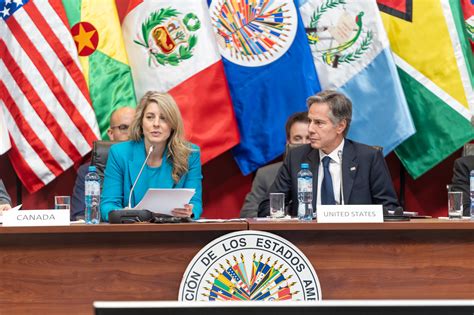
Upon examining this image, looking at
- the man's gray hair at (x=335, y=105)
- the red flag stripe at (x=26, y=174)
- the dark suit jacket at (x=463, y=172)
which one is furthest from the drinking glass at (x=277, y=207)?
the red flag stripe at (x=26, y=174)

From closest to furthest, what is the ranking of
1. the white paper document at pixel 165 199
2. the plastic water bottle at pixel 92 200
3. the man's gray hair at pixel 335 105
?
the white paper document at pixel 165 199 → the plastic water bottle at pixel 92 200 → the man's gray hair at pixel 335 105

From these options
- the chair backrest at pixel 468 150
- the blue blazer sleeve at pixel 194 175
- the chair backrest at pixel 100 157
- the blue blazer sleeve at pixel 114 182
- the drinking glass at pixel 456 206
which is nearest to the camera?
the drinking glass at pixel 456 206

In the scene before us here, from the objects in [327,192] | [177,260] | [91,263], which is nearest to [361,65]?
[327,192]

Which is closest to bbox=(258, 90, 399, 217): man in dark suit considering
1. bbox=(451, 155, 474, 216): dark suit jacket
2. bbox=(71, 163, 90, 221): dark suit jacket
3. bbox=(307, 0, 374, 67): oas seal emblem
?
bbox=(451, 155, 474, 216): dark suit jacket

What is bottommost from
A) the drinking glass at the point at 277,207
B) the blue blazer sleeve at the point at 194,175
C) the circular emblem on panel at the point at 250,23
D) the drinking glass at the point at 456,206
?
the drinking glass at the point at 456,206

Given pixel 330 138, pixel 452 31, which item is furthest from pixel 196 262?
pixel 452 31

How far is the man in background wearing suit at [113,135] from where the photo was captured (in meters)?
4.59

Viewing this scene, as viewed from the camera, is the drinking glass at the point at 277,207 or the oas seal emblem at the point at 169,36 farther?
the oas seal emblem at the point at 169,36

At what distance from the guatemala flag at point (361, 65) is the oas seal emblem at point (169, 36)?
2.55 ft

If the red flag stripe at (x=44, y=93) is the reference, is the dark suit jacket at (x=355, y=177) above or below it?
below

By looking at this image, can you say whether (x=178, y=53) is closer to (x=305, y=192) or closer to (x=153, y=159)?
(x=153, y=159)

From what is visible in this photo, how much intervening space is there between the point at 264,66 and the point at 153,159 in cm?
152

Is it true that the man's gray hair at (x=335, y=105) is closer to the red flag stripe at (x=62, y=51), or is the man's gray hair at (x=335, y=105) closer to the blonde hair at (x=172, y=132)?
the blonde hair at (x=172, y=132)

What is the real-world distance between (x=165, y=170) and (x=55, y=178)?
5.50 feet
